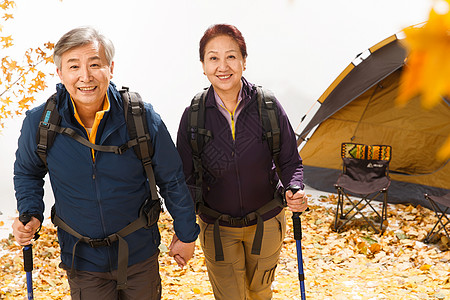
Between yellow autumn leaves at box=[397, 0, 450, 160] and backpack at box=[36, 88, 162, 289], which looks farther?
backpack at box=[36, 88, 162, 289]

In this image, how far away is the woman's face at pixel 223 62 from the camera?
219 cm

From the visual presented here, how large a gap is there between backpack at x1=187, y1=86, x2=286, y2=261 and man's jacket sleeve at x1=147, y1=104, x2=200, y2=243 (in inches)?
11.5

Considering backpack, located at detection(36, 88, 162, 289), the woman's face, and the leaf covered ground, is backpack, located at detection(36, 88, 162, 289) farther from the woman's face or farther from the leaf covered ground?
the leaf covered ground

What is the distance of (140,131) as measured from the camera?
185 cm

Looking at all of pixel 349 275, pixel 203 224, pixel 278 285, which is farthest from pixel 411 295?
pixel 203 224

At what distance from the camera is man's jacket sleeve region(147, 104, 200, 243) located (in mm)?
1912

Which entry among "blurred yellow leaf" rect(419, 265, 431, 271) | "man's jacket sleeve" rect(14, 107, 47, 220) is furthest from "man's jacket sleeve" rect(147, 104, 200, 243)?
"blurred yellow leaf" rect(419, 265, 431, 271)

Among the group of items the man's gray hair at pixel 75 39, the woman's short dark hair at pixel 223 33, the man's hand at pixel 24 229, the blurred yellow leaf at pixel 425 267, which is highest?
the woman's short dark hair at pixel 223 33

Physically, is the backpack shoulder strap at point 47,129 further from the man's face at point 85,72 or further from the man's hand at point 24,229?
the man's hand at point 24,229

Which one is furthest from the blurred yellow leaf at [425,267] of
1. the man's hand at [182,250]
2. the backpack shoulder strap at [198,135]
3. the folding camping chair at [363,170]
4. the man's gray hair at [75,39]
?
the man's gray hair at [75,39]

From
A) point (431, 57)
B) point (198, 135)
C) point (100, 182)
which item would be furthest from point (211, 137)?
point (431, 57)

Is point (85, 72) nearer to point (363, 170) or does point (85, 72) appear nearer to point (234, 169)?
point (234, 169)

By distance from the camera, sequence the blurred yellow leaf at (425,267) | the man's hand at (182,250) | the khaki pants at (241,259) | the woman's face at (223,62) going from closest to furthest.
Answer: the man's hand at (182,250), the woman's face at (223,62), the khaki pants at (241,259), the blurred yellow leaf at (425,267)

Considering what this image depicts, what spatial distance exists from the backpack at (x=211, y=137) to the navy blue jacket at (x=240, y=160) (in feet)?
0.09
